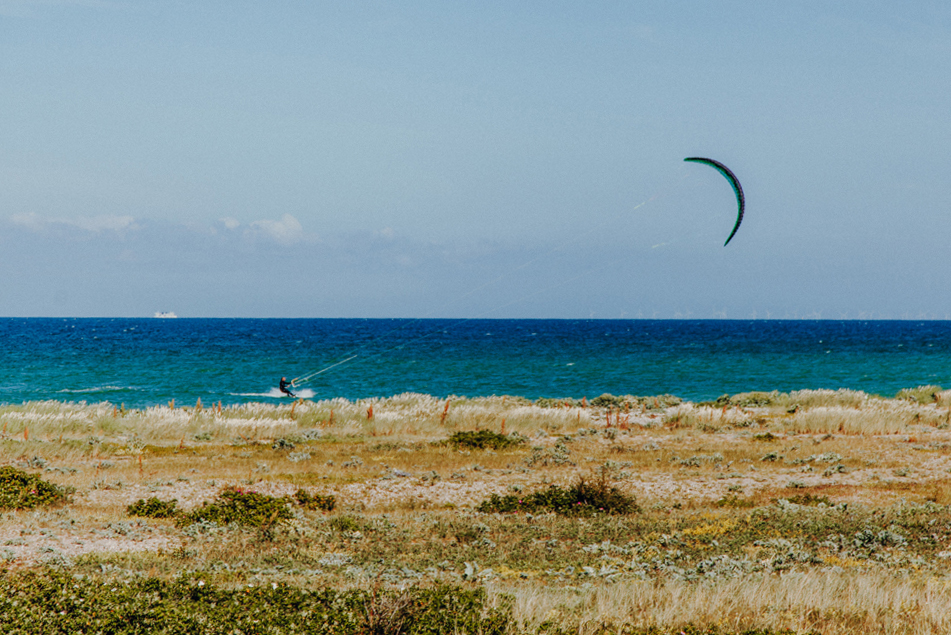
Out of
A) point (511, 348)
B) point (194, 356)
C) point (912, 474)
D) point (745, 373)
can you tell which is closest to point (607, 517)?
point (912, 474)

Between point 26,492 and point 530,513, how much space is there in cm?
1165

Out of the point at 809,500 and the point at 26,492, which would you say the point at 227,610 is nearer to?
the point at 26,492

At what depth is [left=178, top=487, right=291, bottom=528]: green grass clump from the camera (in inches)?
589

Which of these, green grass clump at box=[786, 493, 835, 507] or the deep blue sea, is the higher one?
green grass clump at box=[786, 493, 835, 507]

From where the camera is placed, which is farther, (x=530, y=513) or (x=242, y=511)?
(x=530, y=513)

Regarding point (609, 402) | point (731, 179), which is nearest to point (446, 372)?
point (609, 402)

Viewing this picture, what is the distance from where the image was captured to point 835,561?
1173cm

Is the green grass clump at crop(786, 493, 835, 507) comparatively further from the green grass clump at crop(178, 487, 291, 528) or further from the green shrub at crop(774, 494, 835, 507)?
the green grass clump at crop(178, 487, 291, 528)

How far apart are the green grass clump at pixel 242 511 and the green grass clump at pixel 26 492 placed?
3.57 meters

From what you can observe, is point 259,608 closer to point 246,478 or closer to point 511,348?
point 246,478

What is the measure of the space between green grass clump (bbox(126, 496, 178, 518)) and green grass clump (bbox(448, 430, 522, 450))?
1410 centimetres

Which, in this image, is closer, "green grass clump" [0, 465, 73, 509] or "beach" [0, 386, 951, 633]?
"beach" [0, 386, 951, 633]

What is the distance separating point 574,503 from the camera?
1736cm

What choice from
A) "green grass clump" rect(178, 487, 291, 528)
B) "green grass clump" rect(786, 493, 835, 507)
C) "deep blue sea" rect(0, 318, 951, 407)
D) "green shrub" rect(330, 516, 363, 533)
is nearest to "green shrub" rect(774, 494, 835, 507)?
"green grass clump" rect(786, 493, 835, 507)
